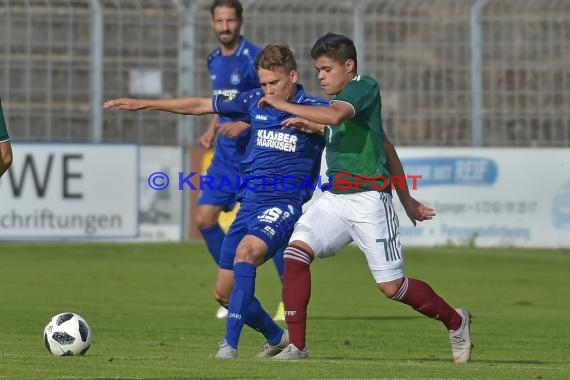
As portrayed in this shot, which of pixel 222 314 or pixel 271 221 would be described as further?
pixel 222 314

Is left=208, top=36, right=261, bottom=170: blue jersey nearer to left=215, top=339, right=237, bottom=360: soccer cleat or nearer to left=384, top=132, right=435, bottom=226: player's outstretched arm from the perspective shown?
left=384, top=132, right=435, bottom=226: player's outstretched arm

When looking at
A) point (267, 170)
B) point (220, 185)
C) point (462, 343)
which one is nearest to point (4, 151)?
point (267, 170)

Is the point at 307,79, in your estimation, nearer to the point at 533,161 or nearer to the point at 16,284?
the point at 533,161

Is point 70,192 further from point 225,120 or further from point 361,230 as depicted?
point 361,230

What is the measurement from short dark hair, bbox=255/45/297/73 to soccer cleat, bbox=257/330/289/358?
174 cm

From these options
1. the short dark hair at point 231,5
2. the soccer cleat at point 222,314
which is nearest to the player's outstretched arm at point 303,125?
the short dark hair at point 231,5

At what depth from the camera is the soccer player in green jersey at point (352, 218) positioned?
874cm

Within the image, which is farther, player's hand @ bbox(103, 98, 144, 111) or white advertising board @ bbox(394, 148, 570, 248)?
white advertising board @ bbox(394, 148, 570, 248)

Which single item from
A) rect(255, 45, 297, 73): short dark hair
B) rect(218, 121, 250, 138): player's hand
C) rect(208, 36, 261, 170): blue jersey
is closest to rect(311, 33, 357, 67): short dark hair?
rect(255, 45, 297, 73): short dark hair

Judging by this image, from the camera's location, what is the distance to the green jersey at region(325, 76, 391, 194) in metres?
8.79

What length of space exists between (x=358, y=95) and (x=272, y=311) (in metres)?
5.29

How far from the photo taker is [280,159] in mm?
9234

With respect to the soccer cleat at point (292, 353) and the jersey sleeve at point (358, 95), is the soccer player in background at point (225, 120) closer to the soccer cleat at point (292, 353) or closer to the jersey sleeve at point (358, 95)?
the jersey sleeve at point (358, 95)

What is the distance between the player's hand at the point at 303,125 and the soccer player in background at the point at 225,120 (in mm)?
2572
